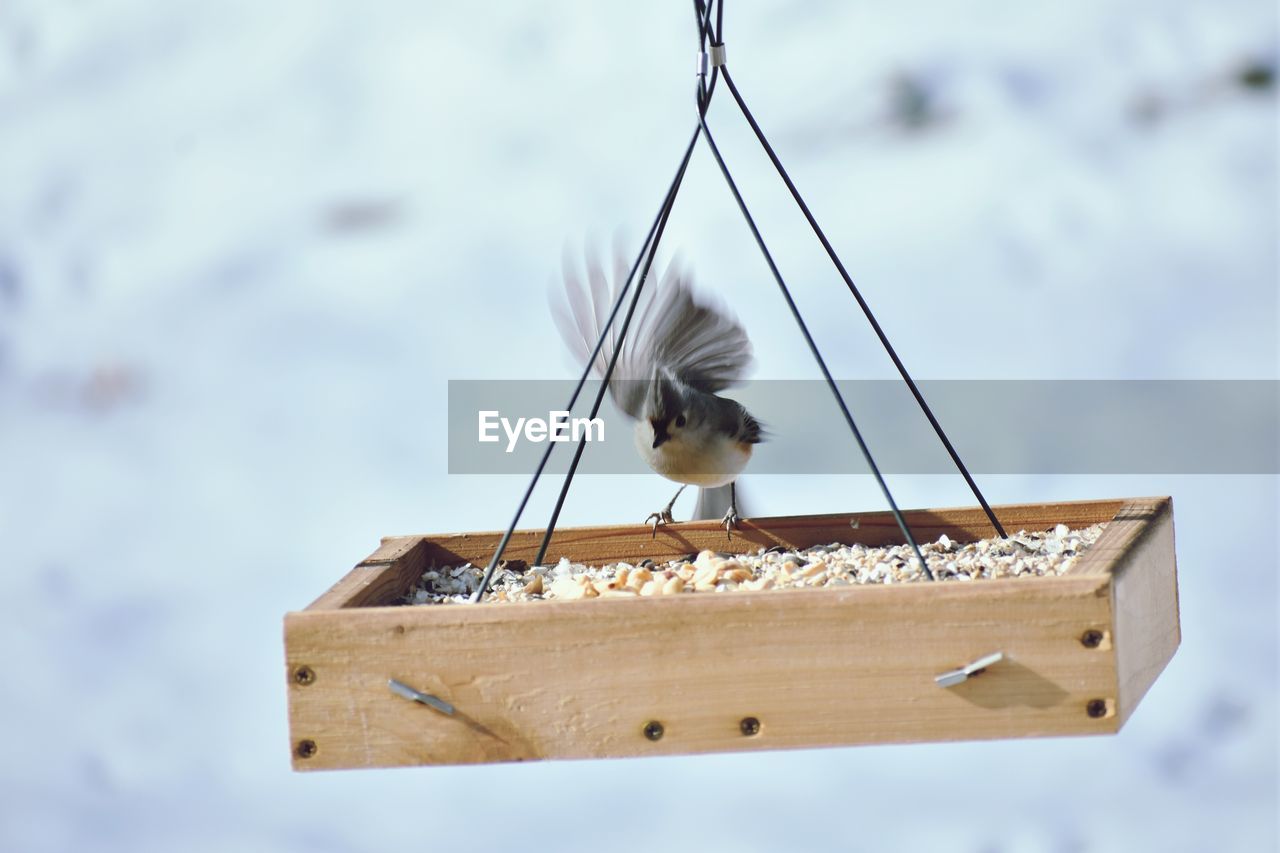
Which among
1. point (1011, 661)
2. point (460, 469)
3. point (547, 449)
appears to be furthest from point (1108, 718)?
point (460, 469)

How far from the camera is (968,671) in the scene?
145cm

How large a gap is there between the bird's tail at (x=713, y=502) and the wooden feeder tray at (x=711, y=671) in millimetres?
1012

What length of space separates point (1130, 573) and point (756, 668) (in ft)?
1.48

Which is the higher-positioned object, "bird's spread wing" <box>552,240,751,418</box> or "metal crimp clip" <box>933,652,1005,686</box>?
"bird's spread wing" <box>552,240,751,418</box>

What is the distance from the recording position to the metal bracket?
1.50 m

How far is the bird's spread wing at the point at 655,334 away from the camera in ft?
6.76

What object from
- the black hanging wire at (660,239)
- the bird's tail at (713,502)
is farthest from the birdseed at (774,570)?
the bird's tail at (713,502)

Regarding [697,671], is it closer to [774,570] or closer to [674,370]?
[774,570]

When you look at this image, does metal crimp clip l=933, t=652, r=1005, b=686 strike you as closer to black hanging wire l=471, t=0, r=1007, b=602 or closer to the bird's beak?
black hanging wire l=471, t=0, r=1007, b=602

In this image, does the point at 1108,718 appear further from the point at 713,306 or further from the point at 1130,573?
the point at 713,306

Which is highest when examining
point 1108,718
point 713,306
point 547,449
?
point 713,306

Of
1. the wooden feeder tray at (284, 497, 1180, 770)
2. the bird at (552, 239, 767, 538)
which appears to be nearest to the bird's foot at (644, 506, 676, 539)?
the bird at (552, 239, 767, 538)

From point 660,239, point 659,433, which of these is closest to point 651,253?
point 660,239

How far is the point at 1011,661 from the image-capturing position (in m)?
1.46
